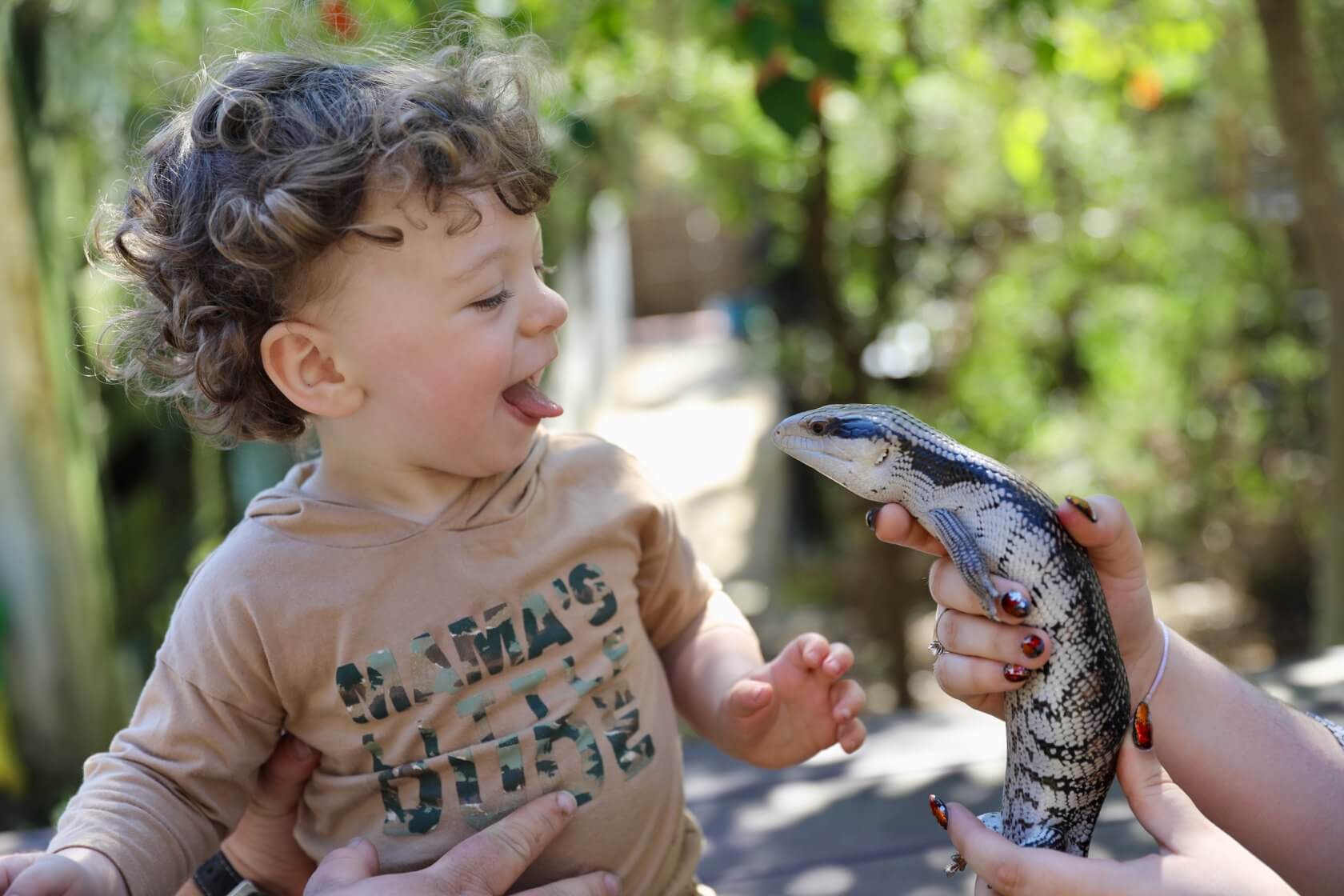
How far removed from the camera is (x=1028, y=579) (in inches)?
53.5

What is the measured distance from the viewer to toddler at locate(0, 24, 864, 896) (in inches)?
62.0

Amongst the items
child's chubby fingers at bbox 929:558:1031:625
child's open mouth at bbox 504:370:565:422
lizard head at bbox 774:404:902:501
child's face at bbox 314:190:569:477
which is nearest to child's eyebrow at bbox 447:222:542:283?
child's face at bbox 314:190:569:477

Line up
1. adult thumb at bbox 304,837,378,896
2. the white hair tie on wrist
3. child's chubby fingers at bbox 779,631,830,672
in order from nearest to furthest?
1. adult thumb at bbox 304,837,378,896
2. the white hair tie on wrist
3. child's chubby fingers at bbox 779,631,830,672

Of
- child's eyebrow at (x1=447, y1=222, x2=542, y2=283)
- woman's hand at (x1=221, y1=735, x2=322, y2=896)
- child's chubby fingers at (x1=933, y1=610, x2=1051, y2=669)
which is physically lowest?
woman's hand at (x1=221, y1=735, x2=322, y2=896)

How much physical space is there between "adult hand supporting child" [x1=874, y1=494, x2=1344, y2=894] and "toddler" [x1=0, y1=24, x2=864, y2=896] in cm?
40

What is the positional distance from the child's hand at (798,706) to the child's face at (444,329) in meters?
0.51

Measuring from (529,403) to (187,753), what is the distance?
65 cm

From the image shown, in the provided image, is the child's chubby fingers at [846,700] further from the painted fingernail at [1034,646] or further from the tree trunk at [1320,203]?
the tree trunk at [1320,203]

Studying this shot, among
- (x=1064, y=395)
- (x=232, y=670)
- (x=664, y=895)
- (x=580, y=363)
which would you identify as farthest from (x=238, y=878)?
(x=580, y=363)

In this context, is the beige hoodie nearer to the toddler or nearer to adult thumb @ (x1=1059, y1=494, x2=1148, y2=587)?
the toddler

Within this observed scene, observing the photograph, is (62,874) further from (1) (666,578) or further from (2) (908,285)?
(2) (908,285)

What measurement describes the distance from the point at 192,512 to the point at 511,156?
5107mm

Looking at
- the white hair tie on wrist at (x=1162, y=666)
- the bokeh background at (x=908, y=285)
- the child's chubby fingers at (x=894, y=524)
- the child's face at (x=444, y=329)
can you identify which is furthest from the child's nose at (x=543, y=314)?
the bokeh background at (x=908, y=285)

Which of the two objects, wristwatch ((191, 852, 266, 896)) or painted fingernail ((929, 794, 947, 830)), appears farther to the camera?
wristwatch ((191, 852, 266, 896))
